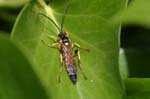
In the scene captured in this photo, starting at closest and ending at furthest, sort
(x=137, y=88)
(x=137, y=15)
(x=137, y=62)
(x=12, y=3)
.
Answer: (x=137, y=15) < (x=137, y=88) < (x=137, y=62) < (x=12, y=3)

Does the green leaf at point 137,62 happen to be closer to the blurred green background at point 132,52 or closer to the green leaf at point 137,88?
the blurred green background at point 132,52

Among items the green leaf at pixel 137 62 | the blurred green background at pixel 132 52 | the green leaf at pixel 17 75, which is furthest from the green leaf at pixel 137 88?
the green leaf at pixel 17 75

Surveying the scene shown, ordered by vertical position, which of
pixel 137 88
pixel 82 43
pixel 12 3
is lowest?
pixel 137 88

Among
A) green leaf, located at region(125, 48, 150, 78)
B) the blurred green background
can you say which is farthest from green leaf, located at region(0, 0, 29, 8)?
green leaf, located at region(125, 48, 150, 78)

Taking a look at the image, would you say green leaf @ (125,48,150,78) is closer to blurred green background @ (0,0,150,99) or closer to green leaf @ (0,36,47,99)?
blurred green background @ (0,0,150,99)

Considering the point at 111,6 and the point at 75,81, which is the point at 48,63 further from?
the point at 111,6

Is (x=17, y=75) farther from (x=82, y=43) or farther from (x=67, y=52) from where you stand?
(x=67, y=52)

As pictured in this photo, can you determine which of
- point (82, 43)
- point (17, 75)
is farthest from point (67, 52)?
point (17, 75)
